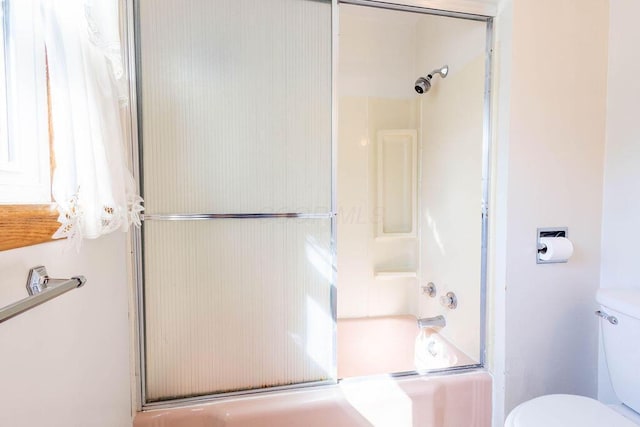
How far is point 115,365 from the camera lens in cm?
106

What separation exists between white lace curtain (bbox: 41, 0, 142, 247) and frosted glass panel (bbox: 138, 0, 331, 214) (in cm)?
40

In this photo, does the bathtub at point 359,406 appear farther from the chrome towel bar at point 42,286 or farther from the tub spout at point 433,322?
the chrome towel bar at point 42,286

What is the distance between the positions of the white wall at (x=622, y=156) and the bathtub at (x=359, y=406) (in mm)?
669

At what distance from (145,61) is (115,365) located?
1.14 metres

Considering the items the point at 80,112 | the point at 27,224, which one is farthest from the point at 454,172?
the point at 27,224

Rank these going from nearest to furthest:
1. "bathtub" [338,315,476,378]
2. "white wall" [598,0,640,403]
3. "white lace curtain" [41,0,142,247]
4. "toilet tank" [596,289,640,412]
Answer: "white lace curtain" [41,0,142,247] < "toilet tank" [596,289,640,412] < "white wall" [598,0,640,403] < "bathtub" [338,315,476,378]

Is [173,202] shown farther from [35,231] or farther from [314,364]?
[314,364]

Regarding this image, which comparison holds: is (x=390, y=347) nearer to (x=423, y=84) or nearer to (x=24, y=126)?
(x=423, y=84)

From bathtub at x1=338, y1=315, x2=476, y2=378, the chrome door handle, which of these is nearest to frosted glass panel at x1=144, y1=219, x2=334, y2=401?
bathtub at x1=338, y1=315, x2=476, y2=378

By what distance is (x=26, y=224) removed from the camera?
574 mm

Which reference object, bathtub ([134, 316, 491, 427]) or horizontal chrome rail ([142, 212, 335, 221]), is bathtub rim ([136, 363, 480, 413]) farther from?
horizontal chrome rail ([142, 212, 335, 221])

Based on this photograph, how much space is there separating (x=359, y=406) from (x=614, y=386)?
1.07 meters

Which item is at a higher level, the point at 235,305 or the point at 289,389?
the point at 235,305

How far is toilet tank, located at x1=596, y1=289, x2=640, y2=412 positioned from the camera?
115 cm
